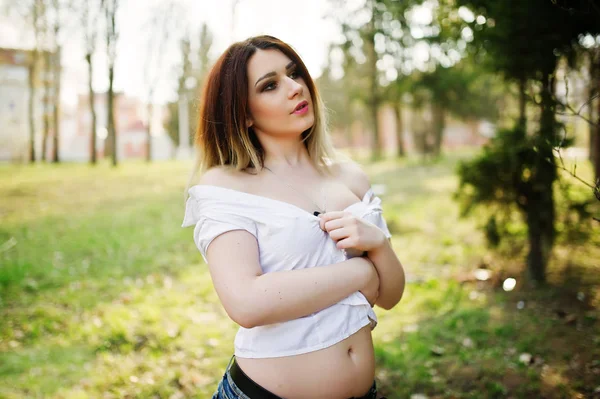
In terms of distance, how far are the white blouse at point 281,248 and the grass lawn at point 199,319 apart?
2126 millimetres

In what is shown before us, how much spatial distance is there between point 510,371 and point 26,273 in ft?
18.5

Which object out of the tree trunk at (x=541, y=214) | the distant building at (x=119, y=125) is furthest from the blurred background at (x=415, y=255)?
the distant building at (x=119, y=125)

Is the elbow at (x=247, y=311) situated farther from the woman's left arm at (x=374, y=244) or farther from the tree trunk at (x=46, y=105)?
the tree trunk at (x=46, y=105)

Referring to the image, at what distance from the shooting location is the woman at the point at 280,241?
5.18 ft

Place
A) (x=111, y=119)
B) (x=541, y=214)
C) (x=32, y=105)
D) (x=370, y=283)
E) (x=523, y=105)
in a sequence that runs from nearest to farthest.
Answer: (x=370, y=283) → (x=541, y=214) → (x=523, y=105) → (x=32, y=105) → (x=111, y=119)

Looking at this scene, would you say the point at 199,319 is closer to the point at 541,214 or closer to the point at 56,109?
the point at 541,214

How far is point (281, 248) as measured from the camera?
1648mm

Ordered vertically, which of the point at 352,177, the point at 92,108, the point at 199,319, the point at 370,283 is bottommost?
the point at 199,319

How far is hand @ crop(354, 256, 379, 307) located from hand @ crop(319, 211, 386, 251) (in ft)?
0.22

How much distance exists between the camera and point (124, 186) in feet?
41.6

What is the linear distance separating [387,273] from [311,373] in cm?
46

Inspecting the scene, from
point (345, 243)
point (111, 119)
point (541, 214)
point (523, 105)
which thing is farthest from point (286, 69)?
point (111, 119)

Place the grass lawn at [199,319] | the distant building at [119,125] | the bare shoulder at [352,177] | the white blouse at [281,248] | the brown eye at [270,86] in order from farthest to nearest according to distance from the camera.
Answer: the distant building at [119,125] → the grass lawn at [199,319] → the bare shoulder at [352,177] → the brown eye at [270,86] → the white blouse at [281,248]

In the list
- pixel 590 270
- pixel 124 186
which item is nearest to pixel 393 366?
pixel 590 270
